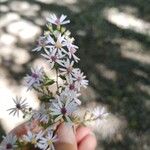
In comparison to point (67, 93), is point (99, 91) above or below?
below

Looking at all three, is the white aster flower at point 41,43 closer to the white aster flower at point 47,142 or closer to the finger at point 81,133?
the white aster flower at point 47,142

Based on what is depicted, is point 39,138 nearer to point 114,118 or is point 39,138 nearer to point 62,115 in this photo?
point 62,115

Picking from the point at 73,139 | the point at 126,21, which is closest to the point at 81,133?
the point at 73,139

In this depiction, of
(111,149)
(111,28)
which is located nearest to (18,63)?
(111,28)

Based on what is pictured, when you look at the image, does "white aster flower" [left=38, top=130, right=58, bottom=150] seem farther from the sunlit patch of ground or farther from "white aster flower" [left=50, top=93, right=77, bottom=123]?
the sunlit patch of ground

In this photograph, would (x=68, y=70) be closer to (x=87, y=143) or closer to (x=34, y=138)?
(x=34, y=138)

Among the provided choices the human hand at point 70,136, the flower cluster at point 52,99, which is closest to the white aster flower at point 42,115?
the flower cluster at point 52,99
